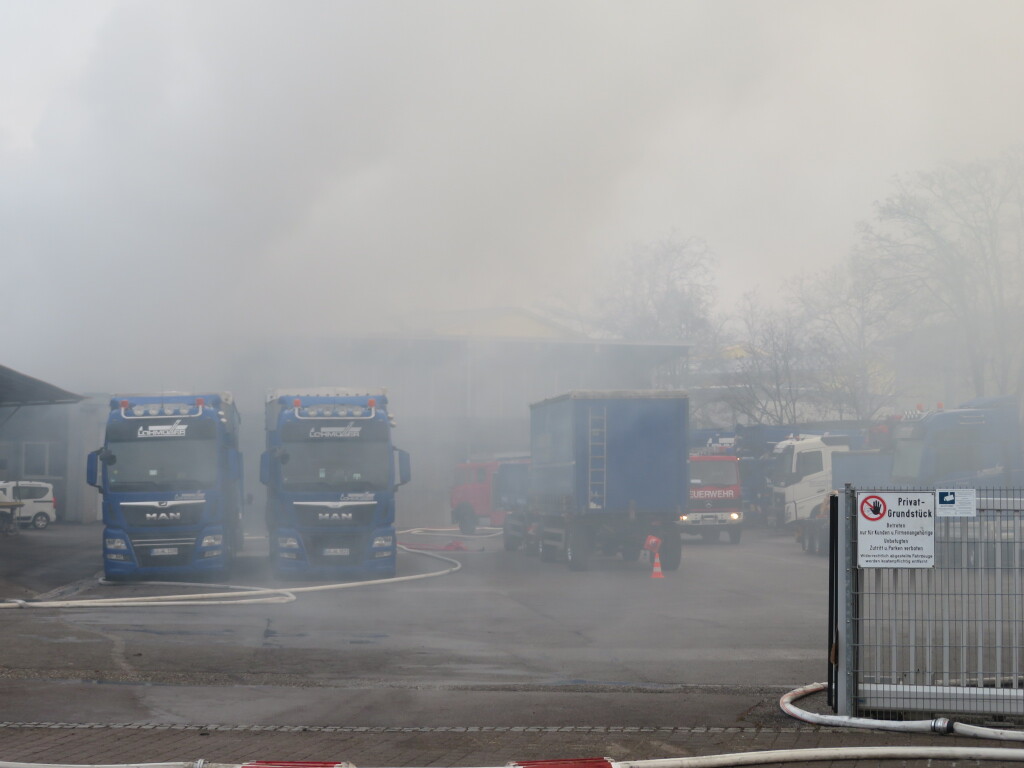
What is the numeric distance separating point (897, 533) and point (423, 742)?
3175 millimetres

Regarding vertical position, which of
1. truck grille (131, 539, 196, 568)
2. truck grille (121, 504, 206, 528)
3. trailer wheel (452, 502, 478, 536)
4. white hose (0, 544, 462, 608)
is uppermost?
truck grille (121, 504, 206, 528)

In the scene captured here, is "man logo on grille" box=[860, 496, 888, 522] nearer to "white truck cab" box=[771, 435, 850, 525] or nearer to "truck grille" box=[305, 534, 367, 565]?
"truck grille" box=[305, 534, 367, 565]

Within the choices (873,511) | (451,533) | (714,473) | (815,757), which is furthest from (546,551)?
(815,757)

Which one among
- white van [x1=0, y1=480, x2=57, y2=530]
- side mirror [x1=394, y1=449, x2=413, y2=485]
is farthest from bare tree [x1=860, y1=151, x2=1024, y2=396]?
white van [x1=0, y1=480, x2=57, y2=530]

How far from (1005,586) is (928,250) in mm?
26133

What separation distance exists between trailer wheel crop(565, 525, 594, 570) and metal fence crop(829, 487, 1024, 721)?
14.4 m

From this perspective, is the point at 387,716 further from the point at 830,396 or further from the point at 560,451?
the point at 830,396

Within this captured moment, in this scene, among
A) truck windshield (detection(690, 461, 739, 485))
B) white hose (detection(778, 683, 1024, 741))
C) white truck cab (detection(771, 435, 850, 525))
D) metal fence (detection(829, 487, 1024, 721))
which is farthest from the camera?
truck windshield (detection(690, 461, 739, 485))

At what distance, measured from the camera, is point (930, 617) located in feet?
23.1

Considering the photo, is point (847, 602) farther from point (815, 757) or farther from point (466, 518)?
point (466, 518)

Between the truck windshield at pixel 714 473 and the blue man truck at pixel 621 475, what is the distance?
9.44 m

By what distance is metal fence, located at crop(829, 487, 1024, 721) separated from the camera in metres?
7.01

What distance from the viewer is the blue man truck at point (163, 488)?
1864cm

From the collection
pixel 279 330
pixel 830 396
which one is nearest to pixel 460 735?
pixel 279 330
